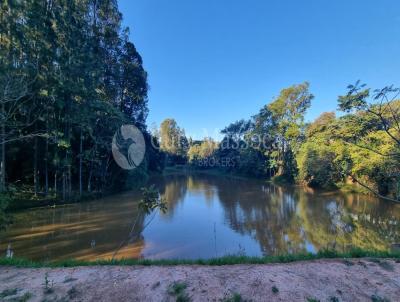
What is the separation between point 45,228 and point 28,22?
9915 mm

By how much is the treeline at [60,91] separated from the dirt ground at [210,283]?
5.97 m

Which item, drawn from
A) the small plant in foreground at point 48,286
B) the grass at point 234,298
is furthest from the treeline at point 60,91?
the grass at point 234,298

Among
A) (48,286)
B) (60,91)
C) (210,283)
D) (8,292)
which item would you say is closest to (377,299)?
(210,283)

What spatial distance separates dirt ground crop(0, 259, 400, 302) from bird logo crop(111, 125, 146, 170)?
14.2 meters

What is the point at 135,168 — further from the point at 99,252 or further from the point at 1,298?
the point at 1,298

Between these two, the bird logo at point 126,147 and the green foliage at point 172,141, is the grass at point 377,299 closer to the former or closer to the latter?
the bird logo at point 126,147

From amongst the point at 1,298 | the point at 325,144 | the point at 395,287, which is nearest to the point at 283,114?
the point at 325,144

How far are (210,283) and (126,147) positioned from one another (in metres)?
16.9

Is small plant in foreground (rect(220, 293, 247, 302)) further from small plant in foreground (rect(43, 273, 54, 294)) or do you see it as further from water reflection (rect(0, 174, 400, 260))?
water reflection (rect(0, 174, 400, 260))

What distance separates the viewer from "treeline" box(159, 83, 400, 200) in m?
7.77

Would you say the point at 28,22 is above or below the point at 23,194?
above

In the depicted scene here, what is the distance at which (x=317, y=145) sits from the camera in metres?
19.9

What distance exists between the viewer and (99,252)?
7.87 meters

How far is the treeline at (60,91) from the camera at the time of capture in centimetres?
1090
